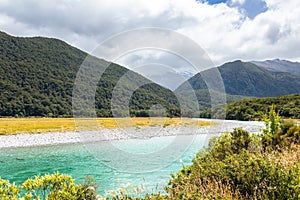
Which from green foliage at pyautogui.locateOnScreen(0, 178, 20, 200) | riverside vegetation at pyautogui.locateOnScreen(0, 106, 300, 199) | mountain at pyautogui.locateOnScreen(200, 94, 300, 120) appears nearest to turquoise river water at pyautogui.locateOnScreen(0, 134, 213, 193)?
riverside vegetation at pyautogui.locateOnScreen(0, 106, 300, 199)

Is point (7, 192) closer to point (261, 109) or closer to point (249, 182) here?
point (249, 182)

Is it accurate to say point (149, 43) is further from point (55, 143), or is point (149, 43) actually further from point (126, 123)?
point (55, 143)

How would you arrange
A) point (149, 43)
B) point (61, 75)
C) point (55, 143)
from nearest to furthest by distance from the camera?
1. point (149, 43)
2. point (55, 143)
3. point (61, 75)

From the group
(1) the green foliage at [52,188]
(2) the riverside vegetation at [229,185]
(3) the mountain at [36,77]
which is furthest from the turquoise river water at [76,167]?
(3) the mountain at [36,77]

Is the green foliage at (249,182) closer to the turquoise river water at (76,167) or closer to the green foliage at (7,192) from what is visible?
the green foliage at (7,192)

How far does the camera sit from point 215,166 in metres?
7.02

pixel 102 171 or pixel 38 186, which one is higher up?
pixel 38 186

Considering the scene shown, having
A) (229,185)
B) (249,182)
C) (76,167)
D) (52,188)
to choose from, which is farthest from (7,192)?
(76,167)

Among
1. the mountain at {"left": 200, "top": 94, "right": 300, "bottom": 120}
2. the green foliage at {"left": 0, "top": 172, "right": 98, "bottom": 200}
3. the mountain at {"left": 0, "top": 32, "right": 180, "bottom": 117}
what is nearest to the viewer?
the green foliage at {"left": 0, "top": 172, "right": 98, "bottom": 200}

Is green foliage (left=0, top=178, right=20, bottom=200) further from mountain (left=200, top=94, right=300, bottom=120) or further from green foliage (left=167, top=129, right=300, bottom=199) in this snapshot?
mountain (left=200, top=94, right=300, bottom=120)

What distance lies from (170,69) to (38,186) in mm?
4083

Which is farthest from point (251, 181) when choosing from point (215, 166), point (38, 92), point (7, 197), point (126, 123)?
point (38, 92)

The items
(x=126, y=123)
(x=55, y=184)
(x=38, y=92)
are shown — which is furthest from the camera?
(x=38, y=92)

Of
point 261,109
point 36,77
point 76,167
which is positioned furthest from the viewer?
point 36,77
